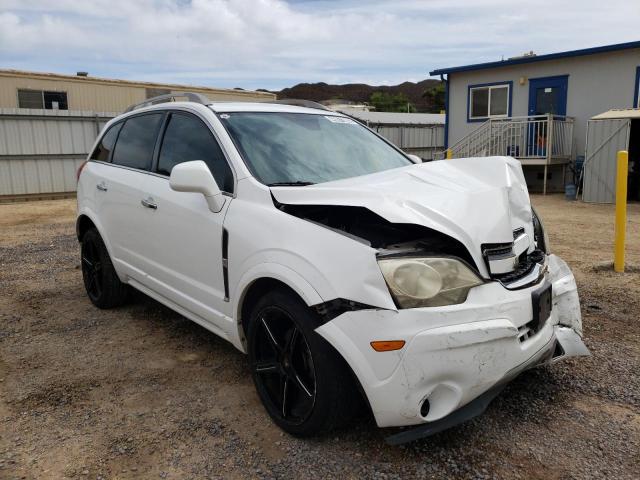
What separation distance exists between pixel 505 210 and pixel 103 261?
11.4 feet

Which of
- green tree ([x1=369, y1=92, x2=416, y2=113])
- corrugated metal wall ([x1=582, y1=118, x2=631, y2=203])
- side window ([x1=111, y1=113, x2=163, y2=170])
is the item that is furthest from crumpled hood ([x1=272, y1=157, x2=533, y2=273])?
green tree ([x1=369, y1=92, x2=416, y2=113])

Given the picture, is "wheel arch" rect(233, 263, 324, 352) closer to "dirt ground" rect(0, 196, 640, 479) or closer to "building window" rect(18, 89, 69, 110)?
"dirt ground" rect(0, 196, 640, 479)

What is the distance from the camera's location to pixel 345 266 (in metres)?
2.39

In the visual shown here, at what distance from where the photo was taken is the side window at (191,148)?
10.8ft

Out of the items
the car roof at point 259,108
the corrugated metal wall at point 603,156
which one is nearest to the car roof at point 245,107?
the car roof at point 259,108

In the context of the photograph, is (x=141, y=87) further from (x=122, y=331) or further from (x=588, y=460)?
(x=588, y=460)

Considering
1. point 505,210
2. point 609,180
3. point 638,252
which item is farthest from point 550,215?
point 505,210

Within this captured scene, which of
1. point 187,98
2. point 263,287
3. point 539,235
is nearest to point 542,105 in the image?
point 539,235

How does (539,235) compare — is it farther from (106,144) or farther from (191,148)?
(106,144)

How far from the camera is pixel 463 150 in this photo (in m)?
17.4

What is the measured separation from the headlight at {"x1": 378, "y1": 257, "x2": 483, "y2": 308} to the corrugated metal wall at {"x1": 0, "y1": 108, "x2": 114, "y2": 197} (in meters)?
14.6

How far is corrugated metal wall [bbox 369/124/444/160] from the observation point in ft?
73.4

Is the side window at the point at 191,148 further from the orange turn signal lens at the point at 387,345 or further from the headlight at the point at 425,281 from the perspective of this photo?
the orange turn signal lens at the point at 387,345

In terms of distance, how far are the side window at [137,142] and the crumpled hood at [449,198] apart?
1.71 m
